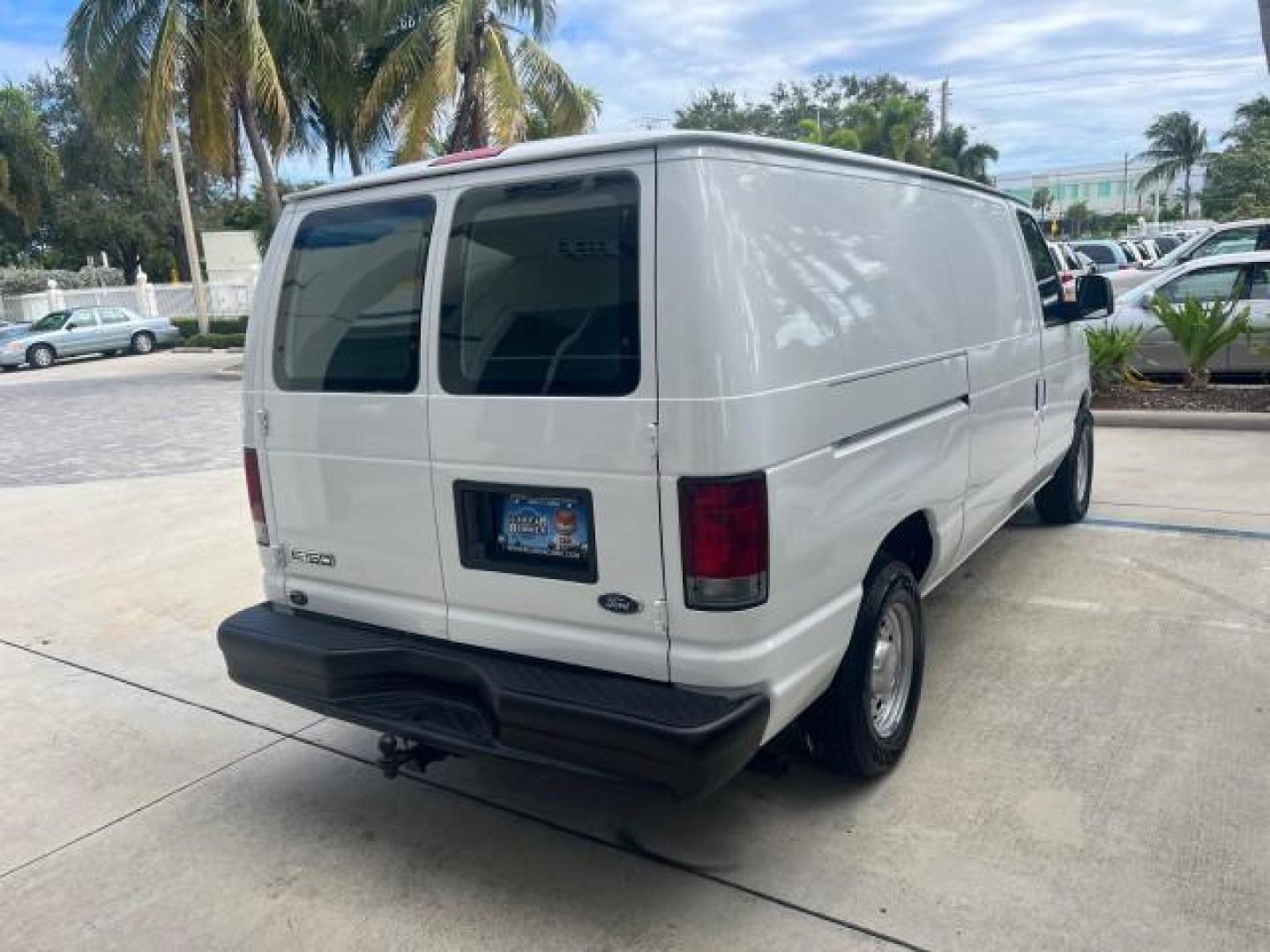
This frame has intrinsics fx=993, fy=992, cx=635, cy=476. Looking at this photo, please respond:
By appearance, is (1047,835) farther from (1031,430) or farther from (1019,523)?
Result: (1019,523)

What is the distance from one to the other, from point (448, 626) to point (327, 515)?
0.61 metres

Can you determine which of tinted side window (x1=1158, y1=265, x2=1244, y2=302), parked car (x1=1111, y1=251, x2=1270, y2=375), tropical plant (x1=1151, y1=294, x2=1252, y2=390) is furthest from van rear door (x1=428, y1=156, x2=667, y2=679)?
tinted side window (x1=1158, y1=265, x2=1244, y2=302)

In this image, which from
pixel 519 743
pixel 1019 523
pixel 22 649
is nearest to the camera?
pixel 519 743

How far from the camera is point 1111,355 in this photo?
33.5 ft

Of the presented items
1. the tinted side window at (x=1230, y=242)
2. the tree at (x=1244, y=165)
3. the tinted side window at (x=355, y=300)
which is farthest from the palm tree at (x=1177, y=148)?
the tinted side window at (x=355, y=300)

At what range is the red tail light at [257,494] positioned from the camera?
11.8ft

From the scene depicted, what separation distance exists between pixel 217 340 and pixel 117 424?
550 inches

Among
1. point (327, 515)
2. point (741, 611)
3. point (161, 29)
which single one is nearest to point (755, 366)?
point (741, 611)

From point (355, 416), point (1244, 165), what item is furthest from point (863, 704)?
point (1244, 165)

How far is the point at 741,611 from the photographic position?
2.68 metres

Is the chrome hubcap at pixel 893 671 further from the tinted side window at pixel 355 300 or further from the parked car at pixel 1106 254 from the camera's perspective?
the parked car at pixel 1106 254

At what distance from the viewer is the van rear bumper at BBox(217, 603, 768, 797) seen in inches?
102

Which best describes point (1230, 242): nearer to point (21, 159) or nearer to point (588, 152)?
point (588, 152)

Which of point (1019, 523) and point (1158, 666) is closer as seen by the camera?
point (1158, 666)
